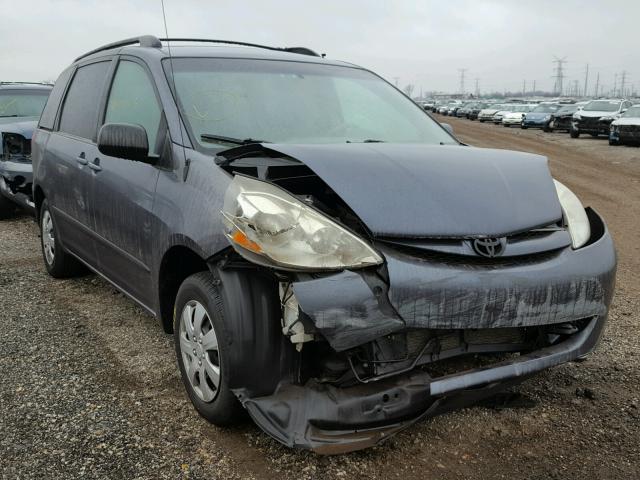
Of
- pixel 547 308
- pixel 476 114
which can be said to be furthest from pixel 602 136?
pixel 547 308

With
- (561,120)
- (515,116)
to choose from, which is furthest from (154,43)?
(515,116)

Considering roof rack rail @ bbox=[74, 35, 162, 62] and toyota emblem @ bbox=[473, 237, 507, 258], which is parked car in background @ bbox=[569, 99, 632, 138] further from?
toyota emblem @ bbox=[473, 237, 507, 258]

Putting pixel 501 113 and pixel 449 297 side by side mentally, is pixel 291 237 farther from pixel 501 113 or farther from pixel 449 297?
pixel 501 113

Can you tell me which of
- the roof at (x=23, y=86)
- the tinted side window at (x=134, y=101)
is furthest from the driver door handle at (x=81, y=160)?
the roof at (x=23, y=86)

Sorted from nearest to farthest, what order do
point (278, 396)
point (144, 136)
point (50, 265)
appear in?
point (278, 396)
point (144, 136)
point (50, 265)

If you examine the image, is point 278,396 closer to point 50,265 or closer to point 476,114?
point 50,265

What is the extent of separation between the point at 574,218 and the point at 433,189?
2.53 ft

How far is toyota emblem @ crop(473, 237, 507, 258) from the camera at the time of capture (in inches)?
92.4

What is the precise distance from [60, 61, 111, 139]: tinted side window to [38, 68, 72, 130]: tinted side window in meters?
0.18

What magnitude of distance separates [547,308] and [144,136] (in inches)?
79.2

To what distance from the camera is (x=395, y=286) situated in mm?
2180

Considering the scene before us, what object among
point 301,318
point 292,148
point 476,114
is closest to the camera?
point 301,318

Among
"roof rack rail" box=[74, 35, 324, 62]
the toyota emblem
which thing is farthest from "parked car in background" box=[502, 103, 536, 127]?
the toyota emblem

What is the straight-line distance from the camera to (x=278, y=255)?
7.24ft
